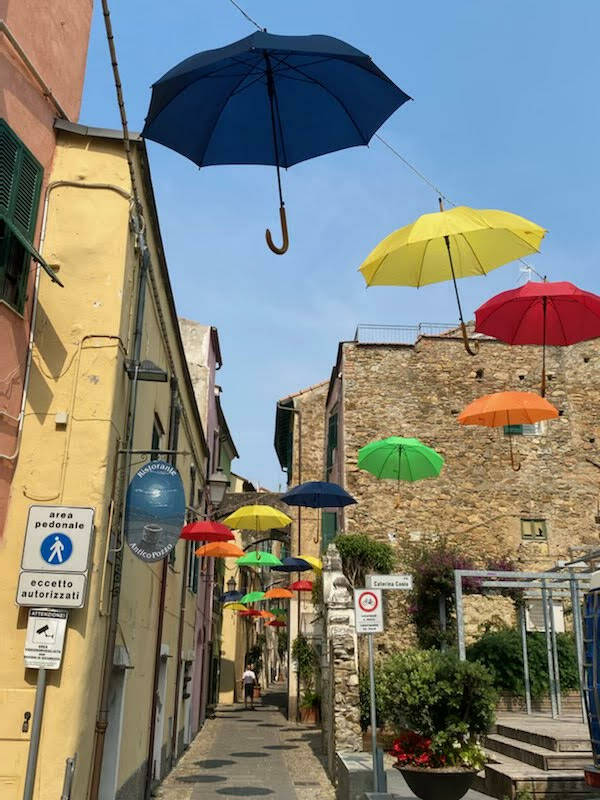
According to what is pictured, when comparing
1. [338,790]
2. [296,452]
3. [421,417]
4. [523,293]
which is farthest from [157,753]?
[296,452]

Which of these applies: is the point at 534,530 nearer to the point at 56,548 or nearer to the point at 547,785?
the point at 547,785

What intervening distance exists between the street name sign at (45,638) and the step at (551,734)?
7831 millimetres

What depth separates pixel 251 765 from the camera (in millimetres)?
14328

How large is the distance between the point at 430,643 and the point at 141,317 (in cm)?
1561

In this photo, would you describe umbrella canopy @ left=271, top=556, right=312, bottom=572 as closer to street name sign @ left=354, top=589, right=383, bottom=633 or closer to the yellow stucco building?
street name sign @ left=354, top=589, right=383, bottom=633

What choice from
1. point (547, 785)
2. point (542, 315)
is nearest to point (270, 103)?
point (542, 315)

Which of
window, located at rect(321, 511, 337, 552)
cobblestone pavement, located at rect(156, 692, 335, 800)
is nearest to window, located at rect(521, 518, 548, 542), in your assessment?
window, located at rect(321, 511, 337, 552)

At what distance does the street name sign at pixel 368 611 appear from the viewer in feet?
30.9

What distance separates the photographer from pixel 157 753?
11.9 m

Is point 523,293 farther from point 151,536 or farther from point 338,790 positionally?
point 338,790

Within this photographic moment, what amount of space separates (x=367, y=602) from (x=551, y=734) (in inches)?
149

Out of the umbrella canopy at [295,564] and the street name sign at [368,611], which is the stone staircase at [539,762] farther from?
the umbrella canopy at [295,564]

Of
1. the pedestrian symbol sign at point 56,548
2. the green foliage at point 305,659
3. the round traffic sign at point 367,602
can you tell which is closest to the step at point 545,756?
the round traffic sign at point 367,602

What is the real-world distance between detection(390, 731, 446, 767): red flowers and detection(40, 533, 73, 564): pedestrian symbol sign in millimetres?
4614
